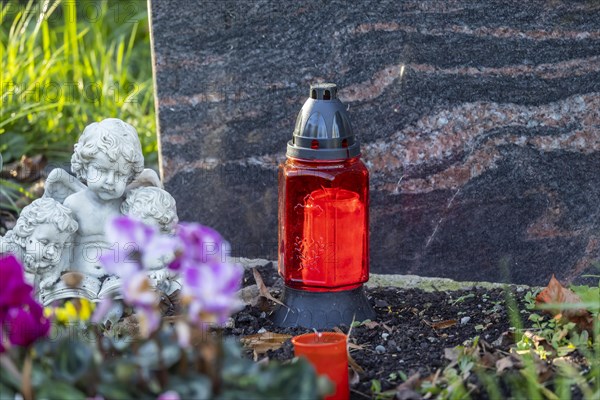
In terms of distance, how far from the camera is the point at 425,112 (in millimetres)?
3344

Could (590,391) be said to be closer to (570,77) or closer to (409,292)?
(409,292)

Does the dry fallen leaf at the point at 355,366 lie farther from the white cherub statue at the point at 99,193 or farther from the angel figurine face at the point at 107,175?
the angel figurine face at the point at 107,175

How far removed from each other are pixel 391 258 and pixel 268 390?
1708mm

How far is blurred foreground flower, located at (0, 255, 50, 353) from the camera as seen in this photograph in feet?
6.16

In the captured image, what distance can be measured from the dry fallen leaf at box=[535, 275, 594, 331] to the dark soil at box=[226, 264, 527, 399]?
0.17m

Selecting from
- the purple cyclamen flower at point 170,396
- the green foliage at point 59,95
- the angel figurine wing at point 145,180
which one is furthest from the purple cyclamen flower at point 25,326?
the green foliage at point 59,95

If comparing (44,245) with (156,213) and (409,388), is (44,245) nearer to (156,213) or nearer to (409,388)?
(156,213)

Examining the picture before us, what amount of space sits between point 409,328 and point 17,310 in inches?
52.0

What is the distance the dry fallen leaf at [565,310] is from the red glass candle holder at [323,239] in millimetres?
564

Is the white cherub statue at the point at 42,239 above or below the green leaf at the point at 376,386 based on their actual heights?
above

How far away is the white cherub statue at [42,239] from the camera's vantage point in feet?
9.01

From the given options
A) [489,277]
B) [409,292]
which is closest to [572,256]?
[489,277]

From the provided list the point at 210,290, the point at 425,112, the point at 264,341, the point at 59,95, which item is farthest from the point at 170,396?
the point at 59,95

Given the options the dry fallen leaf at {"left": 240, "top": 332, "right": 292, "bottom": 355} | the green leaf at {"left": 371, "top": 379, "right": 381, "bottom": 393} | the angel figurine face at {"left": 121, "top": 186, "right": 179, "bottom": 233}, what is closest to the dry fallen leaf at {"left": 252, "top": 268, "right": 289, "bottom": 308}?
the dry fallen leaf at {"left": 240, "top": 332, "right": 292, "bottom": 355}
